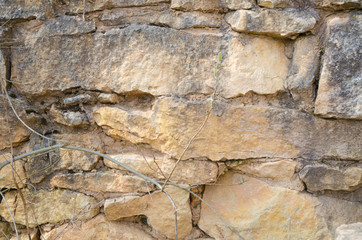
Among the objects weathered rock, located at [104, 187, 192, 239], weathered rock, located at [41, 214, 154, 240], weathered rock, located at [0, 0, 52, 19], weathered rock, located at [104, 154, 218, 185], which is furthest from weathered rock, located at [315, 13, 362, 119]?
weathered rock, located at [0, 0, 52, 19]

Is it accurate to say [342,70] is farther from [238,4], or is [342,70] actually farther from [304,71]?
[238,4]

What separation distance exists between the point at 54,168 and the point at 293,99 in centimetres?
132

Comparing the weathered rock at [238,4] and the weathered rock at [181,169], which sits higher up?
the weathered rock at [238,4]

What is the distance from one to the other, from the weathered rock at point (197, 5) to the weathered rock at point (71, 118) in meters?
0.75

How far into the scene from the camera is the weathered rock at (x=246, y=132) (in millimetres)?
1589

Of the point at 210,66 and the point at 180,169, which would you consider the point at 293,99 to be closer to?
the point at 210,66

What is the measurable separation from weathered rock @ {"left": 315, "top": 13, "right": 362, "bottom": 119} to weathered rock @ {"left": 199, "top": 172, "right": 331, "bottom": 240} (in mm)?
478

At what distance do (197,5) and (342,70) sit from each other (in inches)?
29.9

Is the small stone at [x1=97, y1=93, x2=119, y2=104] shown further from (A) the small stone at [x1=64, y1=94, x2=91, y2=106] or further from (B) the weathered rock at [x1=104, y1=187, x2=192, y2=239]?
(B) the weathered rock at [x1=104, y1=187, x2=192, y2=239]

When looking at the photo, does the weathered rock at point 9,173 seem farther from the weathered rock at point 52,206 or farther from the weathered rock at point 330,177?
the weathered rock at point 330,177

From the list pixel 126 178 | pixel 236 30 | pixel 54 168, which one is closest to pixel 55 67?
pixel 54 168

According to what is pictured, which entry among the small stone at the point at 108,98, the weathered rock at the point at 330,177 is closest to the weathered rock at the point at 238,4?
the small stone at the point at 108,98

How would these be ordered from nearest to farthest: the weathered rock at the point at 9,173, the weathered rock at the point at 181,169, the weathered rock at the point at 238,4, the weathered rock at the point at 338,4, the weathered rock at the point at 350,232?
1. the weathered rock at the point at 350,232
2. the weathered rock at the point at 338,4
3. the weathered rock at the point at 238,4
4. the weathered rock at the point at 181,169
5. the weathered rock at the point at 9,173

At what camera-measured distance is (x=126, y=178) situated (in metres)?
1.73
